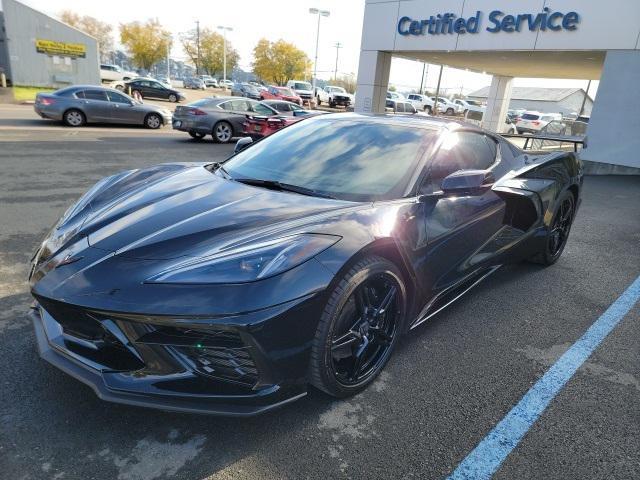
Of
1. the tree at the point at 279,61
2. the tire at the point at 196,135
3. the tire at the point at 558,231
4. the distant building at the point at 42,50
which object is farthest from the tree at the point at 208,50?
the tire at the point at 558,231

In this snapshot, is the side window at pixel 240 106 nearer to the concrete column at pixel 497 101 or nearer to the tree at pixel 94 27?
the concrete column at pixel 497 101

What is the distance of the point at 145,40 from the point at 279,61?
19.0 metres

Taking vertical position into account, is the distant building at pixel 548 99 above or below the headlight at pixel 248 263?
above

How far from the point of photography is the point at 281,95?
3397cm

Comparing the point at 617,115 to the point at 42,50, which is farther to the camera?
the point at 42,50

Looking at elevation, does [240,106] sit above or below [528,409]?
above

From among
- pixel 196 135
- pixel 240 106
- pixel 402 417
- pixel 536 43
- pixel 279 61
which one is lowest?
pixel 196 135

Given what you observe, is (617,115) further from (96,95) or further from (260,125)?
(96,95)

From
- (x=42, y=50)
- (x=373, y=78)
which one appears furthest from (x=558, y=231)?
(x=42, y=50)

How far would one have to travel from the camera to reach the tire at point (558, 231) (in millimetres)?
4234

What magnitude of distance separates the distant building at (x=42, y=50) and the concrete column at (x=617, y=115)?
24.1 metres

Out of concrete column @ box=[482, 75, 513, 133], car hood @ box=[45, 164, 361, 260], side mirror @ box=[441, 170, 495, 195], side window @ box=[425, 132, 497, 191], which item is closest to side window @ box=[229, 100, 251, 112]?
side window @ box=[425, 132, 497, 191]

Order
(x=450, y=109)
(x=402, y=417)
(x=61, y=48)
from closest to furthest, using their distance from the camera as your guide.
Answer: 1. (x=402, y=417)
2. (x=61, y=48)
3. (x=450, y=109)

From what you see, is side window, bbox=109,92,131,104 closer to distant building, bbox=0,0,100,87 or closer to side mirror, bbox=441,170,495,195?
distant building, bbox=0,0,100,87
